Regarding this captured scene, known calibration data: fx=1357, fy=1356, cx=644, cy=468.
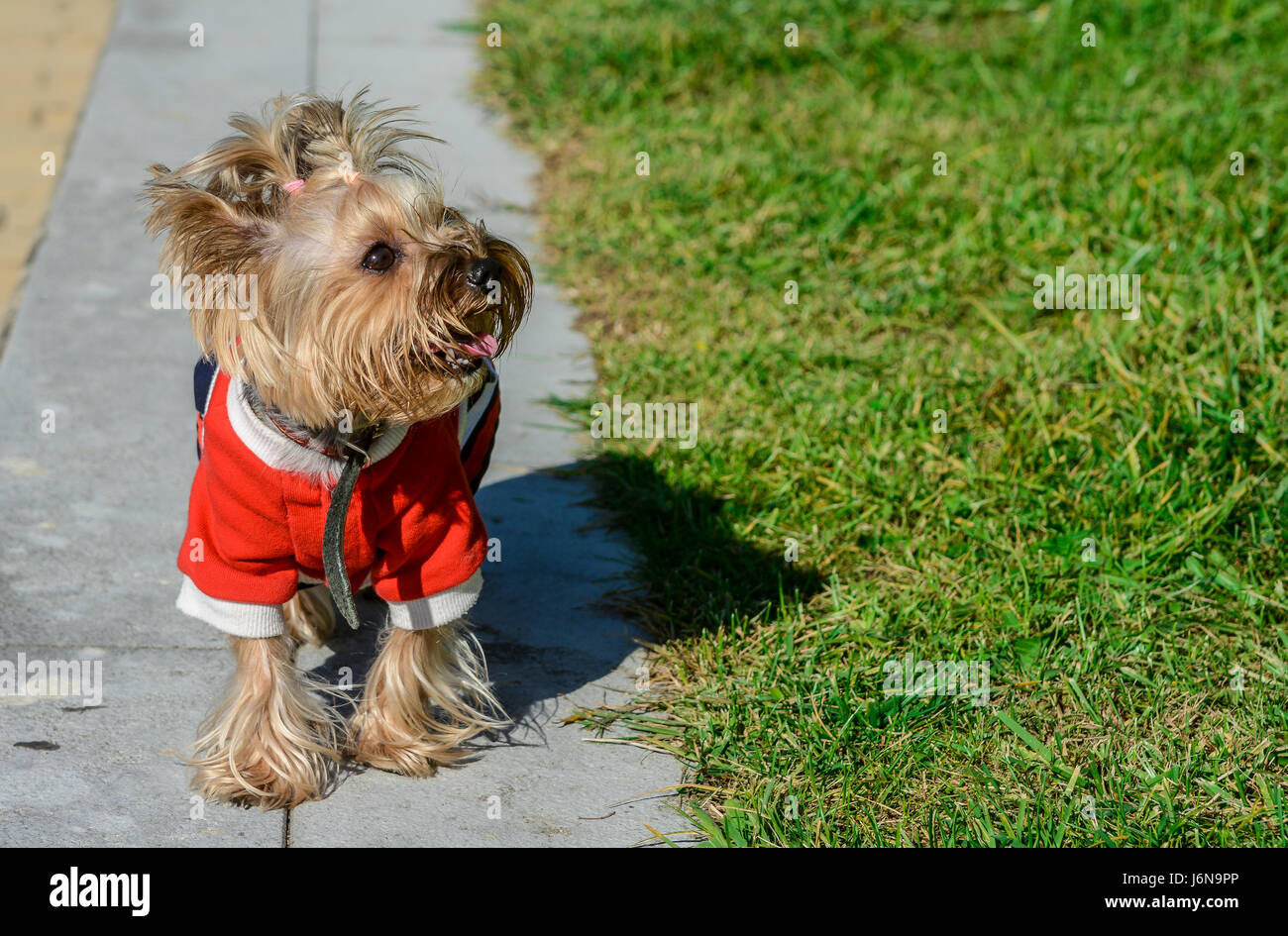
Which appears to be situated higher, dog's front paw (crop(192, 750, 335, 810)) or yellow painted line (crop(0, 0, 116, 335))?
yellow painted line (crop(0, 0, 116, 335))

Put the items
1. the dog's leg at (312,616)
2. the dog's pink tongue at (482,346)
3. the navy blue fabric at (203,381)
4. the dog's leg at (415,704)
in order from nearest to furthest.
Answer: the dog's pink tongue at (482,346) → the navy blue fabric at (203,381) → the dog's leg at (415,704) → the dog's leg at (312,616)

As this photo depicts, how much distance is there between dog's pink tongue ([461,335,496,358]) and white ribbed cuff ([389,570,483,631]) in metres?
0.60

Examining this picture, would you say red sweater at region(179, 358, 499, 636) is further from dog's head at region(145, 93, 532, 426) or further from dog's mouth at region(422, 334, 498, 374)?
dog's mouth at region(422, 334, 498, 374)

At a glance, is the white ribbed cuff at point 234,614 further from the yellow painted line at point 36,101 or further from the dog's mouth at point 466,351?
the yellow painted line at point 36,101

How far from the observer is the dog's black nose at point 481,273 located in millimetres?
2900

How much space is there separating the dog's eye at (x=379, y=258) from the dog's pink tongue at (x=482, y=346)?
23 centimetres

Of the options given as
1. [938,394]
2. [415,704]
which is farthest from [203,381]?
[938,394]

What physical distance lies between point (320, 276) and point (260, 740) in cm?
117

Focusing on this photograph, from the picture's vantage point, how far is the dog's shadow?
12.3ft

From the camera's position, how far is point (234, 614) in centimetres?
312

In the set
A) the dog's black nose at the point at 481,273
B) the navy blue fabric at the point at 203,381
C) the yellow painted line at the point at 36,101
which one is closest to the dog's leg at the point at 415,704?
the navy blue fabric at the point at 203,381

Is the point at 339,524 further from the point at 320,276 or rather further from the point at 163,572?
the point at 163,572

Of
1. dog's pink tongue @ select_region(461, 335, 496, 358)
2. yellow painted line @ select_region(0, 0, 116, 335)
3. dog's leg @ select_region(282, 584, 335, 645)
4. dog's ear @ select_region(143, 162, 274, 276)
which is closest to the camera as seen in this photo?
dog's ear @ select_region(143, 162, 274, 276)

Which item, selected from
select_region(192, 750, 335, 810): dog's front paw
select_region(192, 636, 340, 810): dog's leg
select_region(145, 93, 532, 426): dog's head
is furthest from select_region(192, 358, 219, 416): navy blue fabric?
select_region(192, 750, 335, 810): dog's front paw
